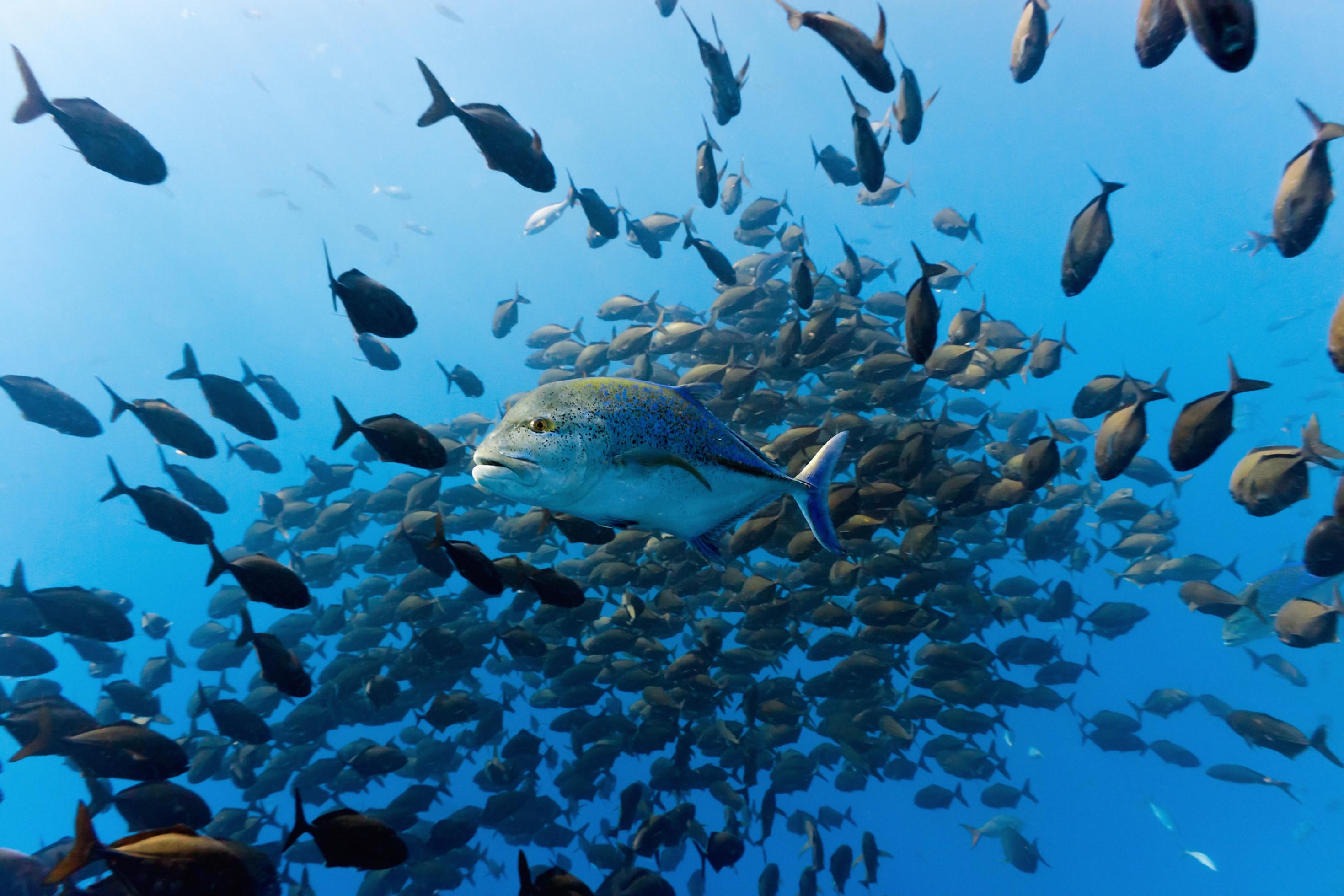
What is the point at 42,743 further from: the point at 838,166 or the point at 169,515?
the point at 838,166

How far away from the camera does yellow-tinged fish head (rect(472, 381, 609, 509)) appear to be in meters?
1.70

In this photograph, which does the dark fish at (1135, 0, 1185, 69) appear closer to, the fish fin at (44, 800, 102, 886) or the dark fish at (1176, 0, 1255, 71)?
the dark fish at (1176, 0, 1255, 71)

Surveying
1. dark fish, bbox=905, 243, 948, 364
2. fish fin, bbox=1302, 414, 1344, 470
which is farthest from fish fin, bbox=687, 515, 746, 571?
fish fin, bbox=1302, 414, 1344, 470

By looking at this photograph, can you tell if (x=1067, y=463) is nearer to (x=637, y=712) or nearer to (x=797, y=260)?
(x=797, y=260)

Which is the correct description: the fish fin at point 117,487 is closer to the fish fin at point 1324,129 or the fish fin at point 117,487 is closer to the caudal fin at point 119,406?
the caudal fin at point 119,406

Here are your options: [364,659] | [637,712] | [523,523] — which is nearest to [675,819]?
[637,712]

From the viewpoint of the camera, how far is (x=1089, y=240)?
12.8 feet

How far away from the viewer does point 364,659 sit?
301 inches

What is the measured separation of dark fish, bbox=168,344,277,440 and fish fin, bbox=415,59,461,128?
311 cm

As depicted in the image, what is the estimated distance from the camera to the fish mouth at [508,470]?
1.69 m

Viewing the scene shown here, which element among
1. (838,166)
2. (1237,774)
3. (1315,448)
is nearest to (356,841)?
(1315,448)

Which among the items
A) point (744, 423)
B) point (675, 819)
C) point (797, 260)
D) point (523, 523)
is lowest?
point (675, 819)

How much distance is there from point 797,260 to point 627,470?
607 centimetres

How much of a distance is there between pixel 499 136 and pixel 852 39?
2737mm
